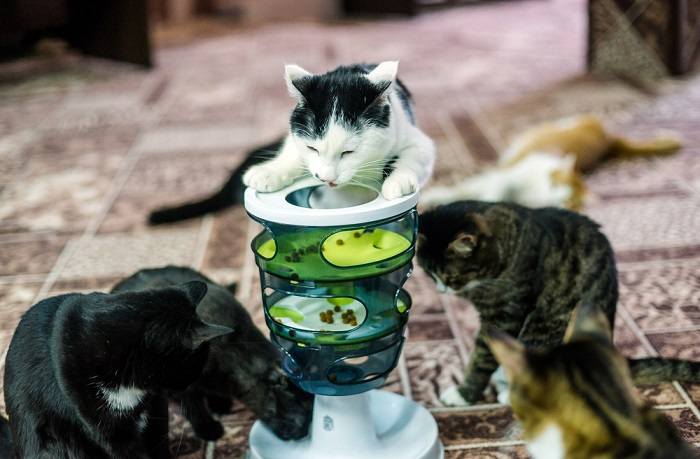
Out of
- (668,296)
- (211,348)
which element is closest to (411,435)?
(211,348)

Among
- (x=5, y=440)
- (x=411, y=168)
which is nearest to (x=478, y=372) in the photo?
(x=411, y=168)

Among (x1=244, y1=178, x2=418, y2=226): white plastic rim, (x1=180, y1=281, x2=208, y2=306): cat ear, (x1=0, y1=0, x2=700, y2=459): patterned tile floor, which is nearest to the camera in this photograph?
(x1=244, y1=178, x2=418, y2=226): white plastic rim

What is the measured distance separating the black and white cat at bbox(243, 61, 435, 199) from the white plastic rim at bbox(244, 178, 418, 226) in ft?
0.09

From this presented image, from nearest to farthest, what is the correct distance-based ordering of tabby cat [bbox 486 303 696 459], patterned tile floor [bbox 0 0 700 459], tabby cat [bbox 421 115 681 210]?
tabby cat [bbox 486 303 696 459], patterned tile floor [bbox 0 0 700 459], tabby cat [bbox 421 115 681 210]

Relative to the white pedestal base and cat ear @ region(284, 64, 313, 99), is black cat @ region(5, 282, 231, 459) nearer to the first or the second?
the white pedestal base

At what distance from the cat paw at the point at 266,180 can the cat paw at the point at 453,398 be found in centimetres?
58

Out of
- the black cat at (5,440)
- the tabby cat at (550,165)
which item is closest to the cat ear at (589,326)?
the black cat at (5,440)

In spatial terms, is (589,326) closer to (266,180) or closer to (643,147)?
(266,180)

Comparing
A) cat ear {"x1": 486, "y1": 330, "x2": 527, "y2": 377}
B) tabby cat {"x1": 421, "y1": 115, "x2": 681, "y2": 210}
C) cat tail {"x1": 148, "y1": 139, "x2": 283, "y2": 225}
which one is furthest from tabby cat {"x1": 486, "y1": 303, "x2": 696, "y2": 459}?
cat tail {"x1": 148, "y1": 139, "x2": 283, "y2": 225}

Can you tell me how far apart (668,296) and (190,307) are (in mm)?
1266

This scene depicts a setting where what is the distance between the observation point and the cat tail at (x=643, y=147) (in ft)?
9.80

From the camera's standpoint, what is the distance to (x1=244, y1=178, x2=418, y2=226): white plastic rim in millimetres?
1285

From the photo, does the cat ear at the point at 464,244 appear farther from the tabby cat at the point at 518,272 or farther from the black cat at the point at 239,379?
the black cat at the point at 239,379

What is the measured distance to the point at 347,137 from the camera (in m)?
1.42
